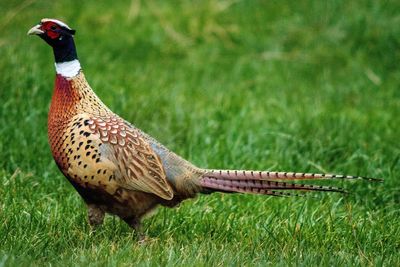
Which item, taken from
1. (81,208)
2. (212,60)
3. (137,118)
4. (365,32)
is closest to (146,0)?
(212,60)

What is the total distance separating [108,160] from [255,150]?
2.06 m

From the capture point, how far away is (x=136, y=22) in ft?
29.8

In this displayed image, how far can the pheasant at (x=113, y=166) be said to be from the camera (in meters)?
4.27

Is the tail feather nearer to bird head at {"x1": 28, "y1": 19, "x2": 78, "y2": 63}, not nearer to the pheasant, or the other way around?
the pheasant

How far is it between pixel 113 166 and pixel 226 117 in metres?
2.65

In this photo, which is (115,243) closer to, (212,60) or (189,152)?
(189,152)

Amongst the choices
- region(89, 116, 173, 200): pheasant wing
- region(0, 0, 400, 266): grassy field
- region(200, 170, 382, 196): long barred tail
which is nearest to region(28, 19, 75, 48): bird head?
region(89, 116, 173, 200): pheasant wing

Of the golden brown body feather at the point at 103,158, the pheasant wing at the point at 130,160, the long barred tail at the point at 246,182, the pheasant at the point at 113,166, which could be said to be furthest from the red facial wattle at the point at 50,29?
the long barred tail at the point at 246,182

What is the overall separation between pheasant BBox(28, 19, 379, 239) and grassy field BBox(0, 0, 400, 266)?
0.72ft

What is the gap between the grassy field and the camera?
14.0ft

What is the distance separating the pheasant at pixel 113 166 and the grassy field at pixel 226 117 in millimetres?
218

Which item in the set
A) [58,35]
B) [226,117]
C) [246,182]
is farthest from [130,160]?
[226,117]

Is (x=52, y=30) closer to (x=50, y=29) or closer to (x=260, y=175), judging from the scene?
(x=50, y=29)

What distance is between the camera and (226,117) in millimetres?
6840
